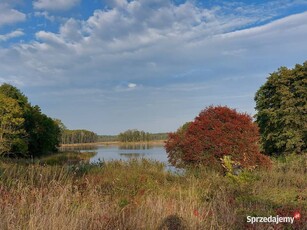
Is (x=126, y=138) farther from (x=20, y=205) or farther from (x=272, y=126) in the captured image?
(x=20, y=205)

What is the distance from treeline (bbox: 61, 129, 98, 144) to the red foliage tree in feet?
452

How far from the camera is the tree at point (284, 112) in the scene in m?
27.3

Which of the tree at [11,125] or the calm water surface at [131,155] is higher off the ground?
the tree at [11,125]

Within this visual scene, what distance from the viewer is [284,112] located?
27.4 meters

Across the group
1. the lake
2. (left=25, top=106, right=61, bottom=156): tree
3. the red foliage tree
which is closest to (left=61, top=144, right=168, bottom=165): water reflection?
the lake

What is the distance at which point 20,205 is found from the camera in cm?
448

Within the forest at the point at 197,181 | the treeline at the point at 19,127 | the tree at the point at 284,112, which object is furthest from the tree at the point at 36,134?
the forest at the point at 197,181

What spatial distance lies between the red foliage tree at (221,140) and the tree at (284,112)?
15399mm

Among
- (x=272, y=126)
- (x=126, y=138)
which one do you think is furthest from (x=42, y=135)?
(x=126, y=138)

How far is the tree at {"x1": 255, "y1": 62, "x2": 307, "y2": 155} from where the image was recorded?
2728cm

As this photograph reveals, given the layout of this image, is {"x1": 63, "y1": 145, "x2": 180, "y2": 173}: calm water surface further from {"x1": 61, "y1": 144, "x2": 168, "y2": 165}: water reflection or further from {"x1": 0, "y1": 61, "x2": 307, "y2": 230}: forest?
{"x1": 0, "y1": 61, "x2": 307, "y2": 230}: forest

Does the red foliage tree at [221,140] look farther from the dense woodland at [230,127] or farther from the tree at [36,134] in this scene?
the tree at [36,134]

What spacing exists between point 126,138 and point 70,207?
153 meters

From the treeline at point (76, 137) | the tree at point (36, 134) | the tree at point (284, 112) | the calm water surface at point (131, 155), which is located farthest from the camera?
the treeline at point (76, 137)
